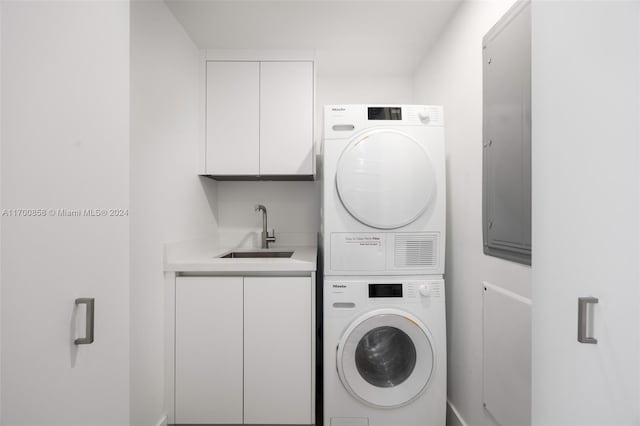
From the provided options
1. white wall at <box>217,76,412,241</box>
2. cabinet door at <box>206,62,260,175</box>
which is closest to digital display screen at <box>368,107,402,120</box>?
cabinet door at <box>206,62,260,175</box>

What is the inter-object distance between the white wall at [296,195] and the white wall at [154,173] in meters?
0.57

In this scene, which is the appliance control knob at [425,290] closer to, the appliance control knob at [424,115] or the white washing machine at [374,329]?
the white washing machine at [374,329]

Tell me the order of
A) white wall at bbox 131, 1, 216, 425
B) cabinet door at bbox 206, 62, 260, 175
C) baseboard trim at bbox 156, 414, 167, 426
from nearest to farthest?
1. white wall at bbox 131, 1, 216, 425
2. baseboard trim at bbox 156, 414, 167, 426
3. cabinet door at bbox 206, 62, 260, 175

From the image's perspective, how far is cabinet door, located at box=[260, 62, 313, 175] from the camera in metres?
2.02

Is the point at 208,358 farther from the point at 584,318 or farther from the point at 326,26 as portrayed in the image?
the point at 326,26

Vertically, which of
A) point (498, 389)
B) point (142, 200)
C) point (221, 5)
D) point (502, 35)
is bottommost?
point (498, 389)

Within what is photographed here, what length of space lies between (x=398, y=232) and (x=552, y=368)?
3.45 ft

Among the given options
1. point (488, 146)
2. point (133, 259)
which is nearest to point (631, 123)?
point (488, 146)

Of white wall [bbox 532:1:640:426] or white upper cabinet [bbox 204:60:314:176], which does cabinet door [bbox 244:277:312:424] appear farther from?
white wall [bbox 532:1:640:426]

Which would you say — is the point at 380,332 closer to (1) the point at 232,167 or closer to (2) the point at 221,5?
(1) the point at 232,167

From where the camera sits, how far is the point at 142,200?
1.35 metres

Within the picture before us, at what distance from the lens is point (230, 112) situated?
2016mm

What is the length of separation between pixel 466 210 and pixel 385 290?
62 cm

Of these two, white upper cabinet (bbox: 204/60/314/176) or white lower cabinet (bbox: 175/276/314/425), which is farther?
white upper cabinet (bbox: 204/60/314/176)
